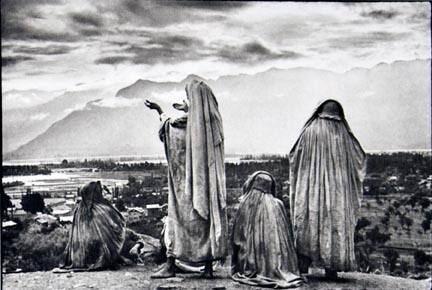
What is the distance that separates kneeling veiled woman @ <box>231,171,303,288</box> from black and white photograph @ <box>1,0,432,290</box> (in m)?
0.02

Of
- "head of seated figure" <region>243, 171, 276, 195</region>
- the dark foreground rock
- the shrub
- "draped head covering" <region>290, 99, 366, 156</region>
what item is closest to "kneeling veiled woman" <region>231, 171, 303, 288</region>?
"head of seated figure" <region>243, 171, 276, 195</region>

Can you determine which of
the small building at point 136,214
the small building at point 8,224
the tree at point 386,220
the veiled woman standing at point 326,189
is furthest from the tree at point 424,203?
the small building at point 8,224

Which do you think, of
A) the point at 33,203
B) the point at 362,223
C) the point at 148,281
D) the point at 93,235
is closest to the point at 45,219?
the point at 33,203

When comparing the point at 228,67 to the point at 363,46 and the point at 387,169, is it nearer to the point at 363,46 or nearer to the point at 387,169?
the point at 363,46

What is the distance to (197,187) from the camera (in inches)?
296

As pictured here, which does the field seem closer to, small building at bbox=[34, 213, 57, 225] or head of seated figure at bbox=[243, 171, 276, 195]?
small building at bbox=[34, 213, 57, 225]

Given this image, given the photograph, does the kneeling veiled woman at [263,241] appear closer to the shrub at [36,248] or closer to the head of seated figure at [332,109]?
the head of seated figure at [332,109]

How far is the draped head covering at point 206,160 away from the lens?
7.48 metres

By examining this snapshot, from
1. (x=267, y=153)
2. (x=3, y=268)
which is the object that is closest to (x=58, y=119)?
(x=3, y=268)

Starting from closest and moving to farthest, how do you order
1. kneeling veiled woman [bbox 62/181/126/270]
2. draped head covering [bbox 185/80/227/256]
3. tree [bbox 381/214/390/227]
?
draped head covering [bbox 185/80/227/256], kneeling veiled woman [bbox 62/181/126/270], tree [bbox 381/214/390/227]

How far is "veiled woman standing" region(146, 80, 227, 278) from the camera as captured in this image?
750 cm

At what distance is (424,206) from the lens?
328 inches

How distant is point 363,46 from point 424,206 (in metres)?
1.82

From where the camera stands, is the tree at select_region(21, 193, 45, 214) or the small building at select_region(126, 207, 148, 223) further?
the small building at select_region(126, 207, 148, 223)
